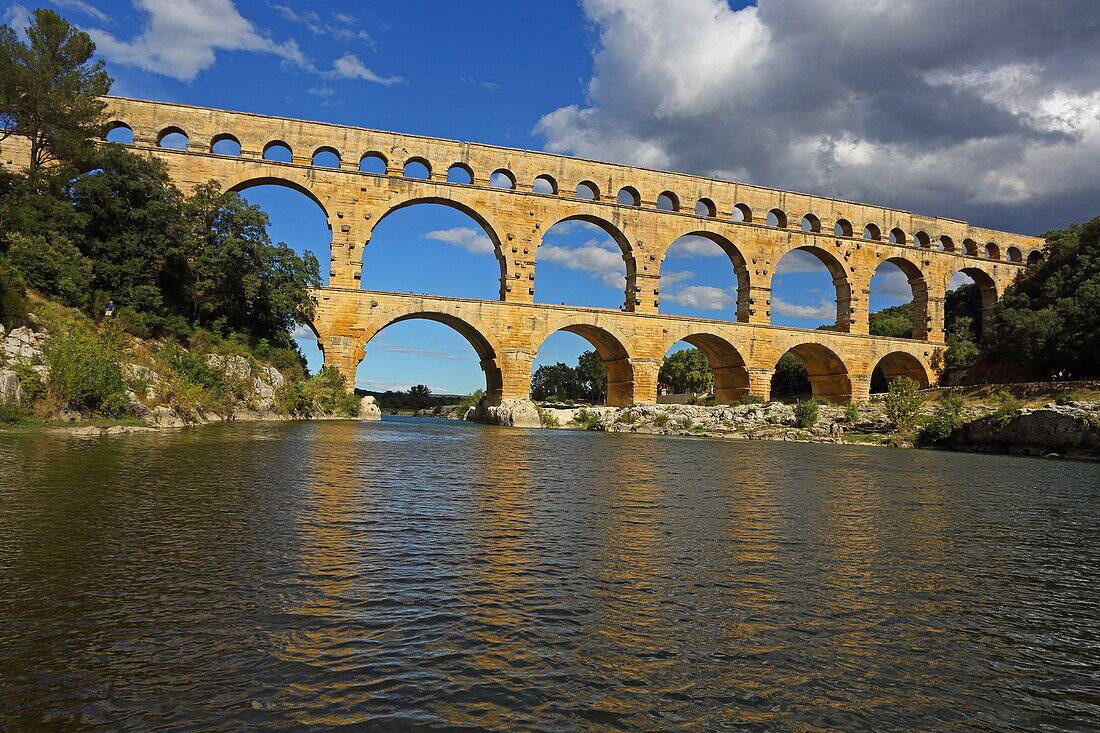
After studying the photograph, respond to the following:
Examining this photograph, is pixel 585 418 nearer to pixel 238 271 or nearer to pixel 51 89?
pixel 238 271

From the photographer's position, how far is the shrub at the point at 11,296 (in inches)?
593

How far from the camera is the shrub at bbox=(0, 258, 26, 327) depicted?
15.1 m

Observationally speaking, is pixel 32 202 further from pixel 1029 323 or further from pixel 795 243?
pixel 1029 323

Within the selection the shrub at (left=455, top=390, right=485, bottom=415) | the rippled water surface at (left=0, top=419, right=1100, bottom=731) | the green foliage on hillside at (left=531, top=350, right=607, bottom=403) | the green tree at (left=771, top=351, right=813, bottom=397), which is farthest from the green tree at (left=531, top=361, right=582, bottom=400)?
the rippled water surface at (left=0, top=419, right=1100, bottom=731)

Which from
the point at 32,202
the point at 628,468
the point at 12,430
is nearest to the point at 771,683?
the point at 628,468

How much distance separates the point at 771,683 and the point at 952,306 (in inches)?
2386

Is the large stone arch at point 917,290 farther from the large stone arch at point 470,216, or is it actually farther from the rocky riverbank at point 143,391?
the rocky riverbank at point 143,391

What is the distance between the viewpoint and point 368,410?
102ft

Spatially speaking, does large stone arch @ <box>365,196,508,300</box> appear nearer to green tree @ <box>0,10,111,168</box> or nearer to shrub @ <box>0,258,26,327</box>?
green tree @ <box>0,10,111,168</box>

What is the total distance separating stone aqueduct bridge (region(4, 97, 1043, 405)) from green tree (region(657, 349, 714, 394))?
85.9 feet

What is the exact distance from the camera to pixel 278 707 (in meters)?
2.46

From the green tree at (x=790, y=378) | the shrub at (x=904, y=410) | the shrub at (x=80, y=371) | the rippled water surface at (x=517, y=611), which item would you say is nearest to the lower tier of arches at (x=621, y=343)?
the shrub at (x=904, y=410)

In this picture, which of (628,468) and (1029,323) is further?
(1029,323)

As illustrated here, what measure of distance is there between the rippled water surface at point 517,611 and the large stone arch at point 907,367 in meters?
35.8
